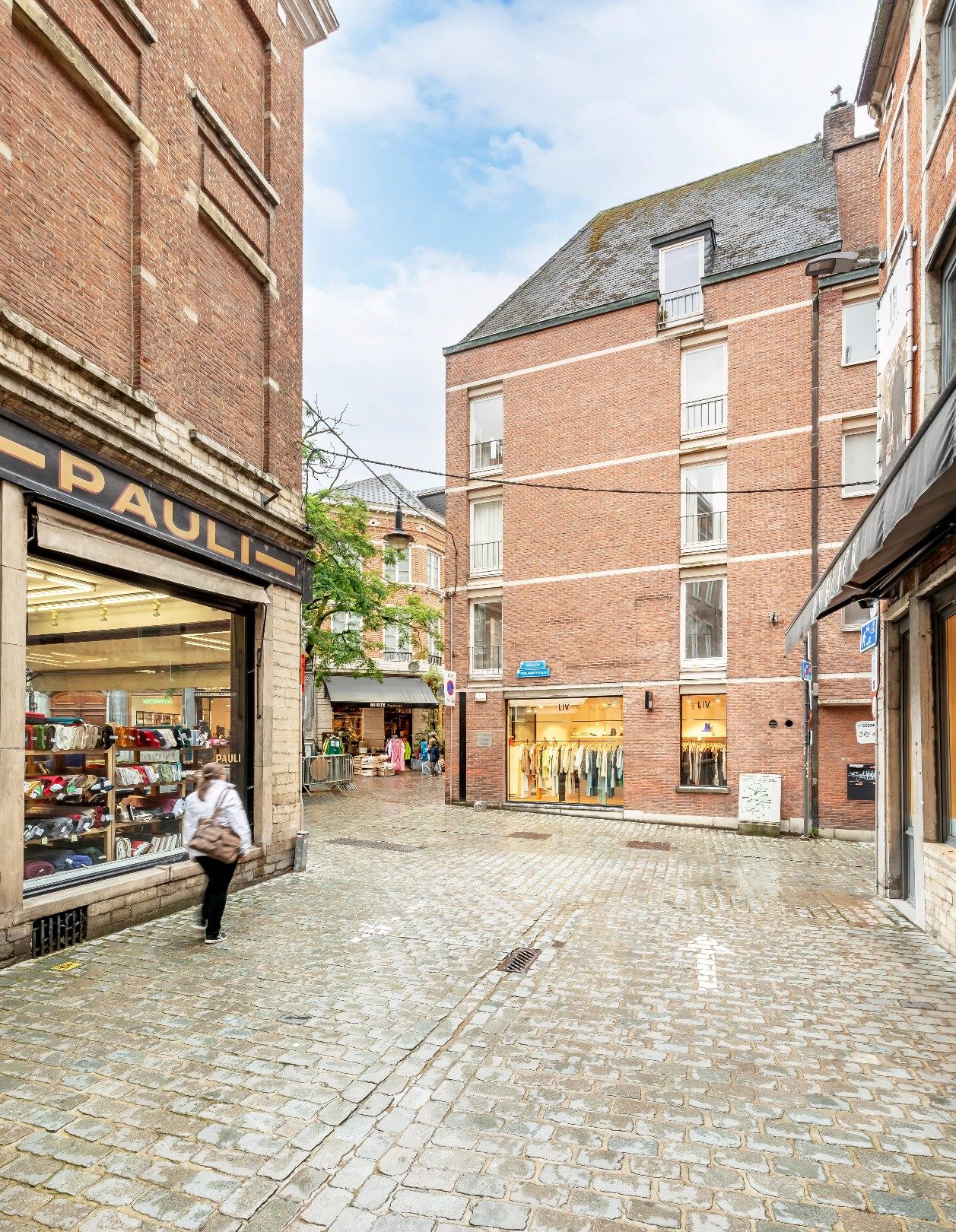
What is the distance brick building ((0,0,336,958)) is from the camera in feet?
20.5

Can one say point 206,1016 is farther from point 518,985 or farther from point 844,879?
point 844,879

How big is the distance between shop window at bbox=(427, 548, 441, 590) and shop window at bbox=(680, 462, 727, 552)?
18.7 metres

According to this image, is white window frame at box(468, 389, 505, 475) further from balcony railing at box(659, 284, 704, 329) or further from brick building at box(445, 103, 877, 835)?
balcony railing at box(659, 284, 704, 329)

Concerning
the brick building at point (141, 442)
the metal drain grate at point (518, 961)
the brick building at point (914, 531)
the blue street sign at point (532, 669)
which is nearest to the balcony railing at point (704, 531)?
the blue street sign at point (532, 669)

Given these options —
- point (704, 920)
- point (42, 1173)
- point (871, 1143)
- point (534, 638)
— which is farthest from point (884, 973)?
point (534, 638)

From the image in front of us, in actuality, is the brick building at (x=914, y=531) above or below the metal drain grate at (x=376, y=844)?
above

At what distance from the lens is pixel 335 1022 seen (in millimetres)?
5004

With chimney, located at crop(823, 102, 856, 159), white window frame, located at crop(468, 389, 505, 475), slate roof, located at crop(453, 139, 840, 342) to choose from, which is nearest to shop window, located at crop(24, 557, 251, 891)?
white window frame, located at crop(468, 389, 505, 475)

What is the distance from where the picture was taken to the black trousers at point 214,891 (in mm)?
6668

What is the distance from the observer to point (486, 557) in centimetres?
1991

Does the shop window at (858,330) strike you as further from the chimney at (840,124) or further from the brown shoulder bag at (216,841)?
the brown shoulder bag at (216,841)

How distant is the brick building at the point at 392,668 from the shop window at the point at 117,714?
19942 mm

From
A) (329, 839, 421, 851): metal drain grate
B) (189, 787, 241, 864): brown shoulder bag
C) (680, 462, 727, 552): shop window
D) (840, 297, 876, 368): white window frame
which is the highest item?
(840, 297, 876, 368): white window frame

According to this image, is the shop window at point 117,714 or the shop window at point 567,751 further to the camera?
the shop window at point 567,751
